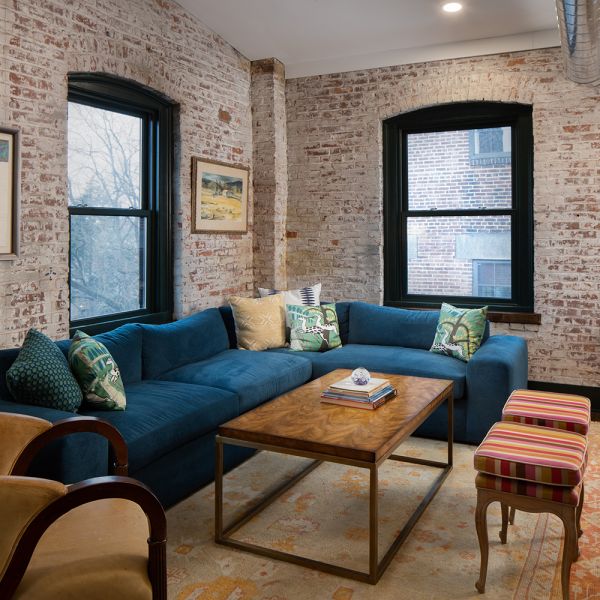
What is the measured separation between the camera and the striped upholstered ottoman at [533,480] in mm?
2434

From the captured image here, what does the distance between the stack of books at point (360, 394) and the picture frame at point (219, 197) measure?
249 cm

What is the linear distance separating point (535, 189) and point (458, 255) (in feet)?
3.08

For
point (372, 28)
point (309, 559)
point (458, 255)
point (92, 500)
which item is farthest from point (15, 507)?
point (458, 255)

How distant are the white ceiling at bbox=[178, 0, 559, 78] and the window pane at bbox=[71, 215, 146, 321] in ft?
6.39

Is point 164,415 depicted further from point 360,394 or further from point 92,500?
point 92,500

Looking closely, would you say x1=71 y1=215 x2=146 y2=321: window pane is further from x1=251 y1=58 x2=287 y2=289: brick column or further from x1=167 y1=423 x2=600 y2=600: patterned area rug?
x1=167 y1=423 x2=600 y2=600: patterned area rug

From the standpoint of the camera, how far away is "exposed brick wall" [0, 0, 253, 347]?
378 cm

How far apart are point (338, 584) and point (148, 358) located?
2.17 meters

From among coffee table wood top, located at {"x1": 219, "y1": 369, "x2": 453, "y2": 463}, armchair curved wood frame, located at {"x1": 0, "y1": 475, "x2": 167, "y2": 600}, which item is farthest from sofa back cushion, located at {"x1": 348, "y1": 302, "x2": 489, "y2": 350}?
armchair curved wood frame, located at {"x1": 0, "y1": 475, "x2": 167, "y2": 600}

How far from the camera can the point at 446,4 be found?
193 inches

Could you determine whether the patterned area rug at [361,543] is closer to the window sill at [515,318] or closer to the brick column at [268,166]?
the window sill at [515,318]

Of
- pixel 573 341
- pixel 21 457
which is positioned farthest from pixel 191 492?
pixel 573 341

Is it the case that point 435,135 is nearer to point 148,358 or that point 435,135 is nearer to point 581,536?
point 148,358

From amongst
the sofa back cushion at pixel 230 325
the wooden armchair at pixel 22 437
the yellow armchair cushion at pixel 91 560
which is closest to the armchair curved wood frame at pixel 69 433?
the wooden armchair at pixel 22 437
